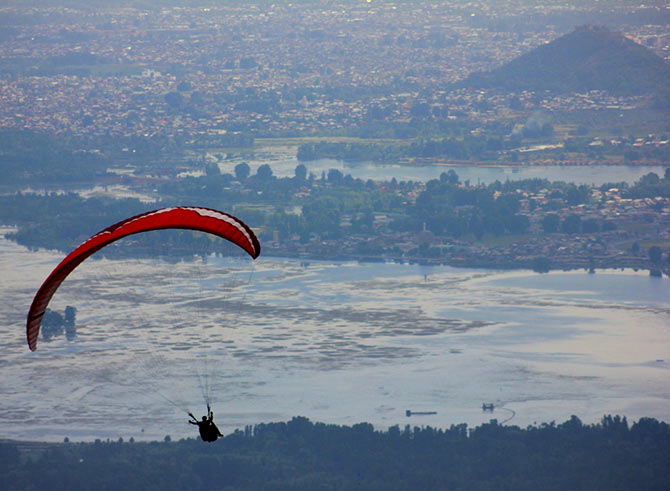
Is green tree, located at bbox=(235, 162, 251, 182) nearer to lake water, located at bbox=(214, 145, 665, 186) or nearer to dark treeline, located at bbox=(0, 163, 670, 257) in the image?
dark treeline, located at bbox=(0, 163, 670, 257)

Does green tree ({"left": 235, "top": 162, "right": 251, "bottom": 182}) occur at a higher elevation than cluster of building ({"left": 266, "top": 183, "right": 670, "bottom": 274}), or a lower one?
higher

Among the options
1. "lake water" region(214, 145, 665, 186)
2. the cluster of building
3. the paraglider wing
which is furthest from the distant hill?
the paraglider wing

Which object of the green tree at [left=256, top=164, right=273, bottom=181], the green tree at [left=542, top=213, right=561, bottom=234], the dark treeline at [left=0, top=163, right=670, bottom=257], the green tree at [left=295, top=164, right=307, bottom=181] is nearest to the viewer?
the dark treeline at [left=0, top=163, right=670, bottom=257]

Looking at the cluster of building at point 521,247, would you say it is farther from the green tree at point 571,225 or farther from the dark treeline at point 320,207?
the dark treeline at point 320,207

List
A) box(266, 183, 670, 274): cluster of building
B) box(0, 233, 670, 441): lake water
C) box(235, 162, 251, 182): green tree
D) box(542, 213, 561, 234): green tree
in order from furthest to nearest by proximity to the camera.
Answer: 1. box(235, 162, 251, 182): green tree
2. box(542, 213, 561, 234): green tree
3. box(266, 183, 670, 274): cluster of building
4. box(0, 233, 670, 441): lake water

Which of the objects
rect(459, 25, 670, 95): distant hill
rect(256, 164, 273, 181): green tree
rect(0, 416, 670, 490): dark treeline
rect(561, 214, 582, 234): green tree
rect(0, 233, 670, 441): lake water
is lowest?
rect(0, 416, 670, 490): dark treeline

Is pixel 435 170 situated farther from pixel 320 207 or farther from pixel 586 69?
pixel 586 69
